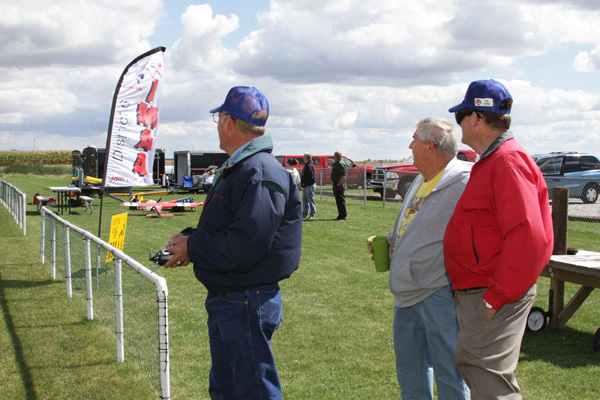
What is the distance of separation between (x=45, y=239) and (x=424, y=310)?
345 inches

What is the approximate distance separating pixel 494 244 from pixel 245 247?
1116 mm

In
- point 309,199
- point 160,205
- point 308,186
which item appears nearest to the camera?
point 308,186

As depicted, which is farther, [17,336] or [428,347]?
[17,336]

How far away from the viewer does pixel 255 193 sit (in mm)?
2574

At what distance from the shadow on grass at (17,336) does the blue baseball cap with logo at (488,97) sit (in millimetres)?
3862

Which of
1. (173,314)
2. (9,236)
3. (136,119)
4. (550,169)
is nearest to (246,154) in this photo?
(173,314)

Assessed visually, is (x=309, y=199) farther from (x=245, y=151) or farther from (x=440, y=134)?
(x=245, y=151)

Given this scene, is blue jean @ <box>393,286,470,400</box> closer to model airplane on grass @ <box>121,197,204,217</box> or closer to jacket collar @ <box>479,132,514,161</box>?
jacket collar @ <box>479,132,514,161</box>

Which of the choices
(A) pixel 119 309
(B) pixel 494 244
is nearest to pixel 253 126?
(B) pixel 494 244

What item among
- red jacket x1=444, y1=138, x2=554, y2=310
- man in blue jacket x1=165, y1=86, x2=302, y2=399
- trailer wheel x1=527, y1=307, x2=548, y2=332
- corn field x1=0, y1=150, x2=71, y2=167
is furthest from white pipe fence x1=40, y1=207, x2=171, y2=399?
corn field x1=0, y1=150, x2=71, y2=167

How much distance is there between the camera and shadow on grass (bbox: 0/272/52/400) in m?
4.53

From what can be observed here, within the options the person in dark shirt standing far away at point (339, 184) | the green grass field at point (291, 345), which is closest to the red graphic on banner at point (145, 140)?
the green grass field at point (291, 345)

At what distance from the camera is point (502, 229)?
238 cm

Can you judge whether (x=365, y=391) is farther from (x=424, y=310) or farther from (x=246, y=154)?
(x=246, y=154)
